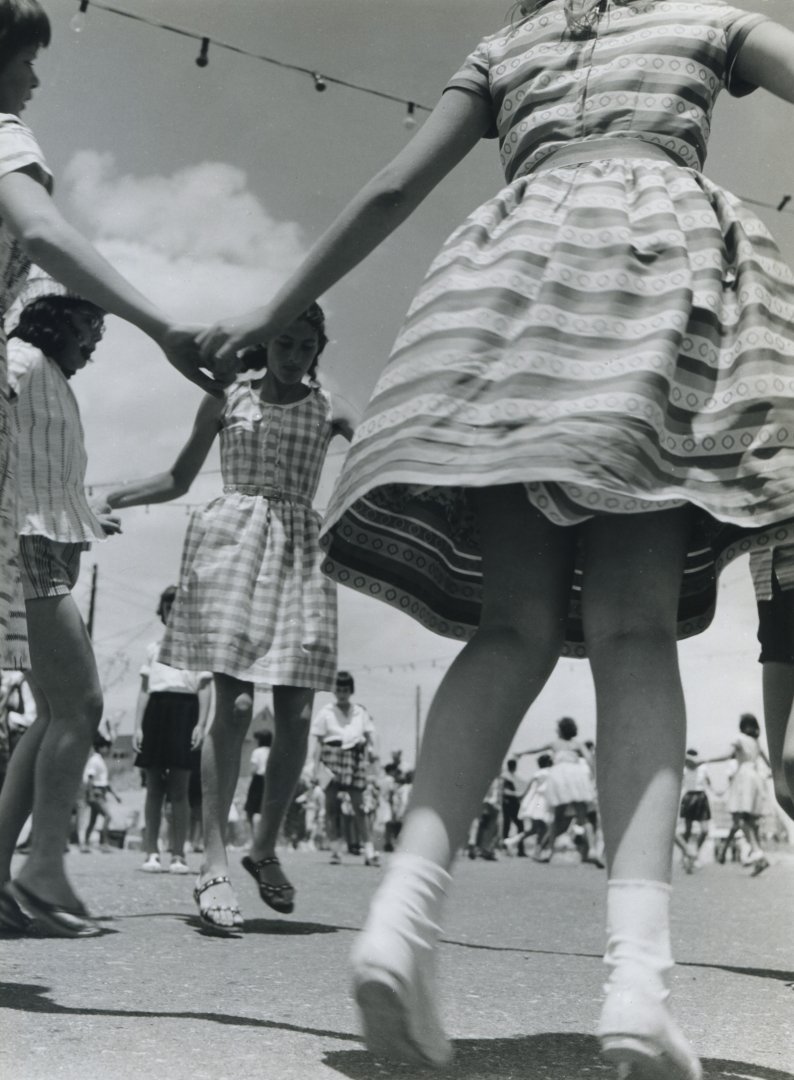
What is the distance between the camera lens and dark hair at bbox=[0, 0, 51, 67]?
7.38 feet

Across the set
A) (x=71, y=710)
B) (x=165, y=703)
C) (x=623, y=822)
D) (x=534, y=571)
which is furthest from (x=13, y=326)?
(x=165, y=703)

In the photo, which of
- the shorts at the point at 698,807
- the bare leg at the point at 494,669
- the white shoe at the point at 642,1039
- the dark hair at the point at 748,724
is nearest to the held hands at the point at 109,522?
the bare leg at the point at 494,669

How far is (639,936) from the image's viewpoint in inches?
57.8

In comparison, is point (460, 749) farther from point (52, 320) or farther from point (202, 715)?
point (202, 715)

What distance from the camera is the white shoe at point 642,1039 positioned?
1.38 meters

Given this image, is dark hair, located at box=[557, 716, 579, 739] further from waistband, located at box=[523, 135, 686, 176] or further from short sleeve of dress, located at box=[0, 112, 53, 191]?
waistband, located at box=[523, 135, 686, 176]

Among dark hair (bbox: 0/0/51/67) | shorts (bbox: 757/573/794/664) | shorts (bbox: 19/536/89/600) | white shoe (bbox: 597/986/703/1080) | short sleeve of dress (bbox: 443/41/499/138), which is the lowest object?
white shoe (bbox: 597/986/703/1080)

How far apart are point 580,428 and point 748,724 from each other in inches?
480

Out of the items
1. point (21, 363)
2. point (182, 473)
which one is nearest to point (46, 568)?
A: point (21, 363)

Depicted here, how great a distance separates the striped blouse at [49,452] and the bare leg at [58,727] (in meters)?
0.24

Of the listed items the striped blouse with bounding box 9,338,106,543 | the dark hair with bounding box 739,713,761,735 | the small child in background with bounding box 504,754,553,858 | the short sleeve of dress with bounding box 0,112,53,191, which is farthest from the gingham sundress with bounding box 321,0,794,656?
the small child in background with bounding box 504,754,553,858

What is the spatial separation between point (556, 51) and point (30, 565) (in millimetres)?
1988

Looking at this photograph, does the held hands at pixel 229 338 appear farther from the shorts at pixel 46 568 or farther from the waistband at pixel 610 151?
the shorts at pixel 46 568

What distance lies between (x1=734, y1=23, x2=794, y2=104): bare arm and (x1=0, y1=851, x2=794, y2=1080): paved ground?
145 cm
